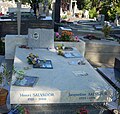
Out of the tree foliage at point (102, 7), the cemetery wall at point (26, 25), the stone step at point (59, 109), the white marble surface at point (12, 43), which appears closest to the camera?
the stone step at point (59, 109)

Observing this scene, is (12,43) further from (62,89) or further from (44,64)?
(62,89)

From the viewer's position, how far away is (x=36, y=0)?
26688mm

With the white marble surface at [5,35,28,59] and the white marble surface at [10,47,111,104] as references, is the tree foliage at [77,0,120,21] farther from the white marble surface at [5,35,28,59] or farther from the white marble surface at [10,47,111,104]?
the white marble surface at [10,47,111,104]

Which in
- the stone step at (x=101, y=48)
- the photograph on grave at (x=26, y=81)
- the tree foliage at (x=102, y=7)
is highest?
the tree foliage at (x=102, y=7)

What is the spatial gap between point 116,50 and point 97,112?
6671 millimetres

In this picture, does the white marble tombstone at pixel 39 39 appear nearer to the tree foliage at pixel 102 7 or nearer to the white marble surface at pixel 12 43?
the white marble surface at pixel 12 43

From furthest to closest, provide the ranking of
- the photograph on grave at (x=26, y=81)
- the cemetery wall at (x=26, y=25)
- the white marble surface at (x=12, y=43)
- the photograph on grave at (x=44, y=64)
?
1. the cemetery wall at (x=26, y=25)
2. the white marble surface at (x=12, y=43)
3. the photograph on grave at (x=44, y=64)
4. the photograph on grave at (x=26, y=81)

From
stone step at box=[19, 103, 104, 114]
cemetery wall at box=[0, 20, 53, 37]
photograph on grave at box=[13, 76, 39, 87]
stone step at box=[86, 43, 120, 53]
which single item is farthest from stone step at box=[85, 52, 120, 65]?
stone step at box=[19, 103, 104, 114]

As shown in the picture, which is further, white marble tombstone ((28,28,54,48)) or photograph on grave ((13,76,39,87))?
white marble tombstone ((28,28,54,48))

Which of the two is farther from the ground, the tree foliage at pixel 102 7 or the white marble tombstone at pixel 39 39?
the tree foliage at pixel 102 7

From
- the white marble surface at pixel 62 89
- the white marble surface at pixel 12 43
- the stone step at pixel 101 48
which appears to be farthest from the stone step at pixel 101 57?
the white marble surface at pixel 62 89

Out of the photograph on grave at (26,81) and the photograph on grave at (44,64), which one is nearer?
the photograph on grave at (26,81)

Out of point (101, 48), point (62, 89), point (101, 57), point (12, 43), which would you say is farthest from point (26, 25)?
point (62, 89)

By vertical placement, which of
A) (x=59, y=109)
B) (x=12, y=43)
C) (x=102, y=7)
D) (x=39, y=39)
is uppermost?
(x=102, y=7)
